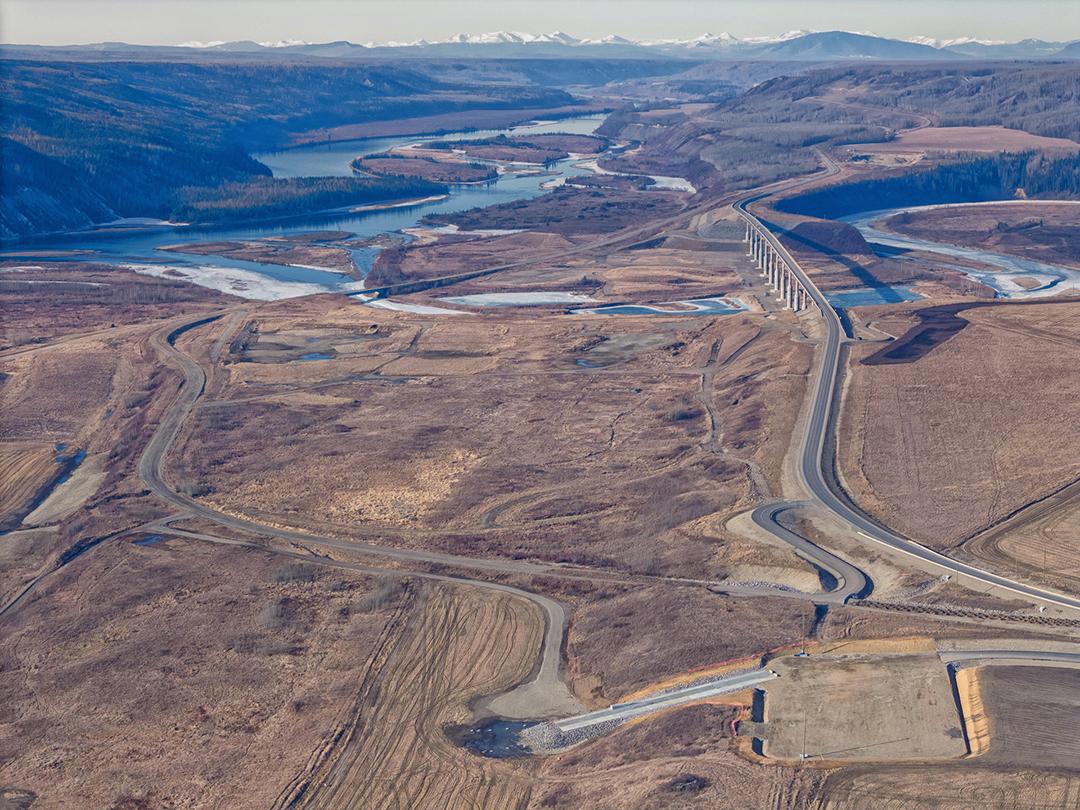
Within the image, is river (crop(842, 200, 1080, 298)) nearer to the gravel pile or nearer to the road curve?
the road curve

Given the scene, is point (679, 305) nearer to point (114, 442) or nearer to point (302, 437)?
point (302, 437)

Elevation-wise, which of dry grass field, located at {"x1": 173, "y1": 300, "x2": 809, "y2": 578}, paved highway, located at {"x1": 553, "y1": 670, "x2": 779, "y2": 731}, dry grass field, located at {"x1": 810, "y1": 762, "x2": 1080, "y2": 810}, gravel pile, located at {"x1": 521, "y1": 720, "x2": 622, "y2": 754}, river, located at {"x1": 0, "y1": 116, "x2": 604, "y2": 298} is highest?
dry grass field, located at {"x1": 810, "y1": 762, "x2": 1080, "y2": 810}

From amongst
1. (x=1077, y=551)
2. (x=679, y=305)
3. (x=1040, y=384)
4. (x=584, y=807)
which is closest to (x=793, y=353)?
(x=1040, y=384)

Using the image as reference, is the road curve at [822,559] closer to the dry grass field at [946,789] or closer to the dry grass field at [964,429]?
the dry grass field at [964,429]

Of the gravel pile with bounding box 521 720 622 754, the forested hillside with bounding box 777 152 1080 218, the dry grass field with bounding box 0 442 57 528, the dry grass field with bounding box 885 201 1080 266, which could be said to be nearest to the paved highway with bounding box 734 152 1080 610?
the gravel pile with bounding box 521 720 622 754

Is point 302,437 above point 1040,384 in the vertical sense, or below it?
below

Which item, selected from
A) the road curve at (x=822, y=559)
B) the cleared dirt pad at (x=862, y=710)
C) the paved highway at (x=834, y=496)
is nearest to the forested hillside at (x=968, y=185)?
the paved highway at (x=834, y=496)
